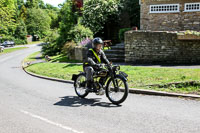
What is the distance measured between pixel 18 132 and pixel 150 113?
3008 mm

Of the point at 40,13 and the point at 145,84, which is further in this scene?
the point at 40,13

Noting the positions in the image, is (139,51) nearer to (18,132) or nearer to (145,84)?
(145,84)

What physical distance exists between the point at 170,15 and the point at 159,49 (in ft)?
17.2

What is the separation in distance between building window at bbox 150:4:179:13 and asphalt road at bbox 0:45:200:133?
1188 centimetres

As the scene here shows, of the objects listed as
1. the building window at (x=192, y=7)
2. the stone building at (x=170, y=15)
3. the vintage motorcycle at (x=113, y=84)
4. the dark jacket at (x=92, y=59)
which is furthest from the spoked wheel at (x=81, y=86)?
the building window at (x=192, y=7)

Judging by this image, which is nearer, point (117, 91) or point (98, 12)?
point (117, 91)

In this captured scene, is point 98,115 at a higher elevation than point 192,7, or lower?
lower

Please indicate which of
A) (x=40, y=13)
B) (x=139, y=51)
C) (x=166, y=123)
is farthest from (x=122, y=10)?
(x=40, y=13)

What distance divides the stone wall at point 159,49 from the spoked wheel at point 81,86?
23.4 ft

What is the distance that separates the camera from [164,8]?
1777cm

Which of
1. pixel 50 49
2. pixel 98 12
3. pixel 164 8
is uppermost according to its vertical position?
pixel 98 12

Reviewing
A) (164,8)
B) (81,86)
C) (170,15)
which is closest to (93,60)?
(81,86)

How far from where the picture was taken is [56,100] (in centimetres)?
735

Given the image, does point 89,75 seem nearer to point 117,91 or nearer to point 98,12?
point 117,91
